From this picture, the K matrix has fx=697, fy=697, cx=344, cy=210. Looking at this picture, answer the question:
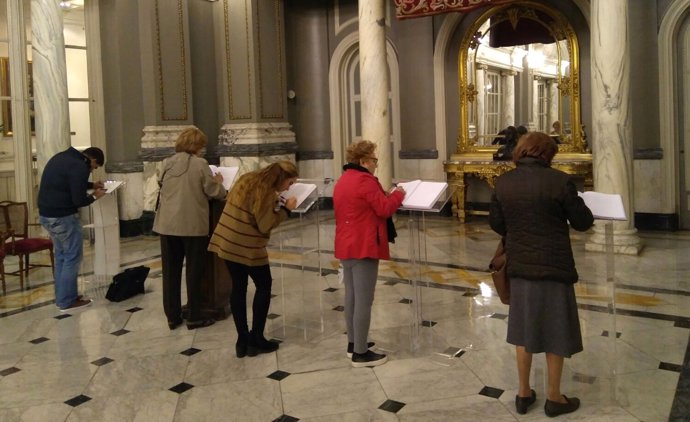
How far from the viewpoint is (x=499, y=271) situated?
3508 mm

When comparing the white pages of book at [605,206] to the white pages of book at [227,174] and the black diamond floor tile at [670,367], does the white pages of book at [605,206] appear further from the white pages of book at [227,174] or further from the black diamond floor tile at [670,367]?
the white pages of book at [227,174]

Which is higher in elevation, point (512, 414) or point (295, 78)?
point (295, 78)

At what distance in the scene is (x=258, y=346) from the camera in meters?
4.65

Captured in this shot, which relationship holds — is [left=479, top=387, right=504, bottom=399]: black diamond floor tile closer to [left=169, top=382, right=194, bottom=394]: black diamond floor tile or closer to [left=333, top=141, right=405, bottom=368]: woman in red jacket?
[left=333, top=141, right=405, bottom=368]: woman in red jacket

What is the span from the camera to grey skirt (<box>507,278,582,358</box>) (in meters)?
3.29

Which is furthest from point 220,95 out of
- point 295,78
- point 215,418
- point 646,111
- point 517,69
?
point 215,418

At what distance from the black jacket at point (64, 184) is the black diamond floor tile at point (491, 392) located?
11.8 ft

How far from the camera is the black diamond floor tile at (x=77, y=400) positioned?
12.9 feet

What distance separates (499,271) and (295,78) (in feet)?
29.3

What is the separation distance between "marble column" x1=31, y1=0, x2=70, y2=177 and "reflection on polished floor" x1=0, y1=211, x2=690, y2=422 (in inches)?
102

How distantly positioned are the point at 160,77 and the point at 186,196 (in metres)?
5.57

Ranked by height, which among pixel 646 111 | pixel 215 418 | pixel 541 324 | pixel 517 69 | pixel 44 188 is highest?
pixel 517 69

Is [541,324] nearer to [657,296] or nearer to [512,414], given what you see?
[512,414]

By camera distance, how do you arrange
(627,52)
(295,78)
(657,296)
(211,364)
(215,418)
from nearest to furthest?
(215,418) → (211,364) → (657,296) → (627,52) → (295,78)
